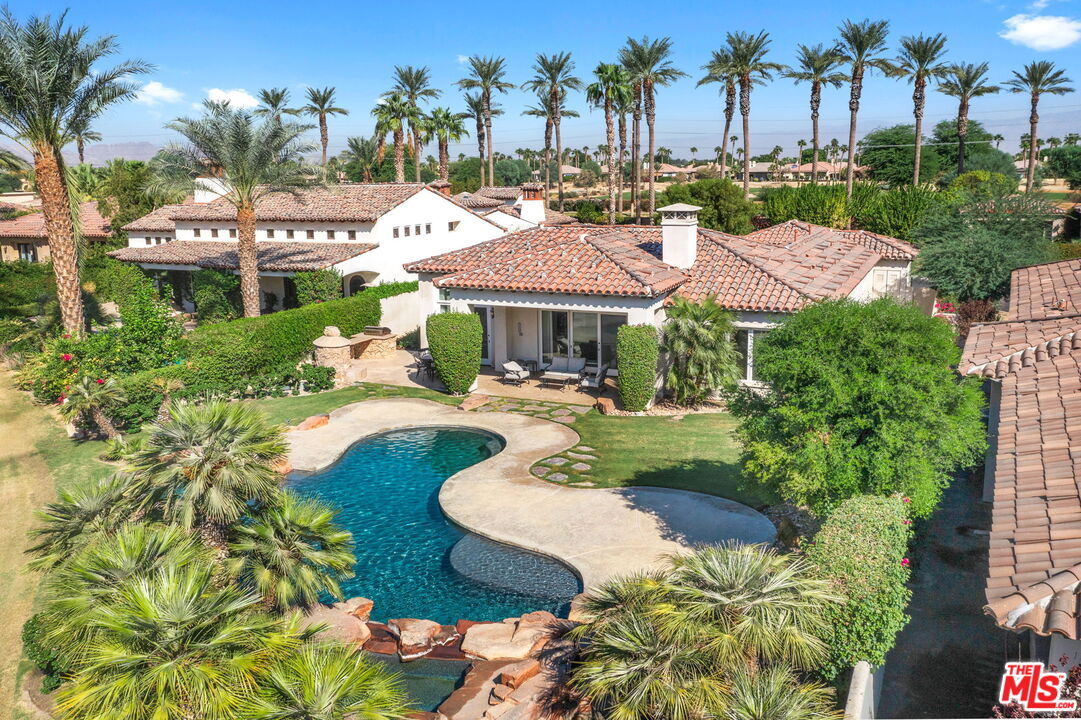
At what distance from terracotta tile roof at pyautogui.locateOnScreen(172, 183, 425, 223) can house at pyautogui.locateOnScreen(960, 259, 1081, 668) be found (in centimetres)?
2734

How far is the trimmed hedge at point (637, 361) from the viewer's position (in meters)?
23.1

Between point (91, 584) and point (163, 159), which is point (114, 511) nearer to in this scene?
point (91, 584)

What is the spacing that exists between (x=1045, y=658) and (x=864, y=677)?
7.47 feet

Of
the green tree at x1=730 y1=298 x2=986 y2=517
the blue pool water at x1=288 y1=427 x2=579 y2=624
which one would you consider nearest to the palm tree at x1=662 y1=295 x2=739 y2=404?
the blue pool water at x1=288 y1=427 x2=579 y2=624

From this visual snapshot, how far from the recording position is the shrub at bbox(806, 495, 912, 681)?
923 centimetres

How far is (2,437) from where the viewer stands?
72.2ft

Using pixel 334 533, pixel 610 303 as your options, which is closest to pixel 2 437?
pixel 334 533

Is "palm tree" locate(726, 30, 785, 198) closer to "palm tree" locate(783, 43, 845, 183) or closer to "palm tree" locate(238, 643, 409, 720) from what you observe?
"palm tree" locate(783, 43, 845, 183)

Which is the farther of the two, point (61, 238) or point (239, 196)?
point (239, 196)

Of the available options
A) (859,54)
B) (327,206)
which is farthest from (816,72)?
(327,206)

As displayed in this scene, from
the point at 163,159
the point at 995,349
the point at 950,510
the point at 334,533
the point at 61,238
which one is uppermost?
the point at 163,159

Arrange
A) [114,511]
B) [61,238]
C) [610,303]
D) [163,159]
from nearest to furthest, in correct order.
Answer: [114,511] < [610,303] < [61,238] < [163,159]

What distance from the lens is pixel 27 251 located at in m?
52.8

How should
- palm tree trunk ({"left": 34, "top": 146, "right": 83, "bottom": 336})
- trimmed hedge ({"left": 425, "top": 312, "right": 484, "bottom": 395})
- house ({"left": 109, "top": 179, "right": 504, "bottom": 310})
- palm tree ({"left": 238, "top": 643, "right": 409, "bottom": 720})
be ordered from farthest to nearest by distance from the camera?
house ({"left": 109, "top": 179, "right": 504, "bottom": 310}) → palm tree trunk ({"left": 34, "top": 146, "right": 83, "bottom": 336}) → trimmed hedge ({"left": 425, "top": 312, "right": 484, "bottom": 395}) → palm tree ({"left": 238, "top": 643, "right": 409, "bottom": 720})
